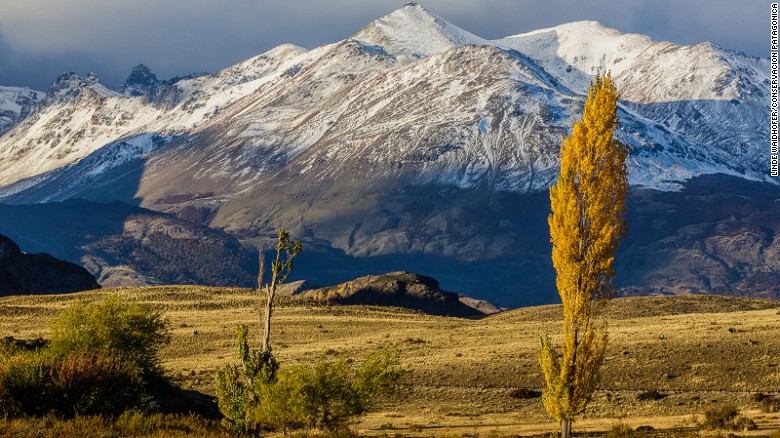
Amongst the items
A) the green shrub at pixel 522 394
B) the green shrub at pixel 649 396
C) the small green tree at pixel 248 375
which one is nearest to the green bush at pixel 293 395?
the small green tree at pixel 248 375

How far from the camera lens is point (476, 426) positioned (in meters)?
49.6

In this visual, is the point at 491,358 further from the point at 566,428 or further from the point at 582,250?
the point at 582,250

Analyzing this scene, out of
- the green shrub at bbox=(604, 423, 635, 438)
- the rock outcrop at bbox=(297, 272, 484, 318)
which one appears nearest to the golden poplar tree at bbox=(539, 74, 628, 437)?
the green shrub at bbox=(604, 423, 635, 438)

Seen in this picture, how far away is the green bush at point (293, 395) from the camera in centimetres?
3934

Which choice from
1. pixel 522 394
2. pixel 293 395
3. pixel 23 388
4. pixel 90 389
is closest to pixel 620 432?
pixel 293 395

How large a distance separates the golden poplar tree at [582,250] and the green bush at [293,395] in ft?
26.2

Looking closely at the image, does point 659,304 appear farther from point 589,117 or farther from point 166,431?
point 166,431

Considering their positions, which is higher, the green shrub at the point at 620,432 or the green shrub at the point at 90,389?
the green shrub at the point at 90,389

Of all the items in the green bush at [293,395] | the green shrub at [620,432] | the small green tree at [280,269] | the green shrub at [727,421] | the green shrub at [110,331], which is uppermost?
the small green tree at [280,269]

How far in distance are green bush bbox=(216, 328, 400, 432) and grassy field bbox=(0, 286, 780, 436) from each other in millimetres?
5269

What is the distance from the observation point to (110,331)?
5734 centimetres

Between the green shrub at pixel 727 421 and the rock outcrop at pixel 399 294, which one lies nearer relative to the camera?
the green shrub at pixel 727 421

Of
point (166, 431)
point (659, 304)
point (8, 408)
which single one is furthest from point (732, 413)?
point (659, 304)

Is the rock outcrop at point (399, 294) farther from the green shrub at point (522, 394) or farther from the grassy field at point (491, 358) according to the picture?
the green shrub at point (522, 394)
